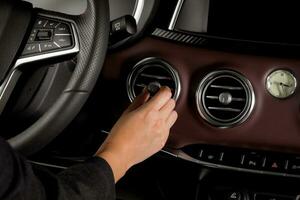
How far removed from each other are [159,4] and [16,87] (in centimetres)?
34

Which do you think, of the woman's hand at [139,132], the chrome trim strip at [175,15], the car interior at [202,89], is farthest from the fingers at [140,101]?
the chrome trim strip at [175,15]

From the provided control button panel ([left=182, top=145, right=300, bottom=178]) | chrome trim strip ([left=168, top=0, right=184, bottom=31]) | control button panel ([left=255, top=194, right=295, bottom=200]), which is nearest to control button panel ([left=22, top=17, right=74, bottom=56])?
chrome trim strip ([left=168, top=0, right=184, bottom=31])

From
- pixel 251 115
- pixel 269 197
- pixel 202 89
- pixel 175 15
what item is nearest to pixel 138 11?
pixel 175 15

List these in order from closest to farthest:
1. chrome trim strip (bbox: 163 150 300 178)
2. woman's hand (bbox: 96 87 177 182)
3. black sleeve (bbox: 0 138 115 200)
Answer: black sleeve (bbox: 0 138 115 200) → woman's hand (bbox: 96 87 177 182) → chrome trim strip (bbox: 163 150 300 178)

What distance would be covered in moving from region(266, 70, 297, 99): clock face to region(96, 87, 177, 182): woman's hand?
9.6 inches

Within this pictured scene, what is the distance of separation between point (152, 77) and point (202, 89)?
107 mm

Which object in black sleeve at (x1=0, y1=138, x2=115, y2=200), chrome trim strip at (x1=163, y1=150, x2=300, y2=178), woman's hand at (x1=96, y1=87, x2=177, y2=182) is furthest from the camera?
chrome trim strip at (x1=163, y1=150, x2=300, y2=178)

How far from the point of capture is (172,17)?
47.7 inches

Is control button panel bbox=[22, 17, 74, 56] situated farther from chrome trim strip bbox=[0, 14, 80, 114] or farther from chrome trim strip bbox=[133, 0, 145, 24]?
chrome trim strip bbox=[133, 0, 145, 24]

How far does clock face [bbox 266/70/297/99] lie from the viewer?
1153 millimetres

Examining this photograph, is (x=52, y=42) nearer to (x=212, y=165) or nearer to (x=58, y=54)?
(x=58, y=54)

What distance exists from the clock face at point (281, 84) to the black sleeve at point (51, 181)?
440 mm

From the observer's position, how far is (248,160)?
117 cm

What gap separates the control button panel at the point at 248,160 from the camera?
1149 millimetres
